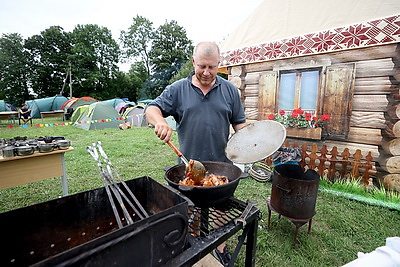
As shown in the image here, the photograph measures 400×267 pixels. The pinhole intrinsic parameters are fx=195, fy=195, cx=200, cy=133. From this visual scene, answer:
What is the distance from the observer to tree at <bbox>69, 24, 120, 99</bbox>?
32.7m

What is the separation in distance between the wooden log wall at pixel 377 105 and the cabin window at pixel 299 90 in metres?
0.41

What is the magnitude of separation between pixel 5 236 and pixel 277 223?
10.4ft

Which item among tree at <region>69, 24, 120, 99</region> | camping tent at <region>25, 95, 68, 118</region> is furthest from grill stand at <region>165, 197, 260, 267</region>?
tree at <region>69, 24, 120, 99</region>

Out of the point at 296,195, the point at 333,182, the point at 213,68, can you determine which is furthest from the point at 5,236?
the point at 333,182

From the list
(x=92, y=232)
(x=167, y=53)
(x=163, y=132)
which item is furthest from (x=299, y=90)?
(x=167, y=53)

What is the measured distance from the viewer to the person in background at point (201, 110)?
2.07 m

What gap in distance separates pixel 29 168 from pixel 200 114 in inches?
117

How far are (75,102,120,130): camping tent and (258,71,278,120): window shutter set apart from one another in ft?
33.4

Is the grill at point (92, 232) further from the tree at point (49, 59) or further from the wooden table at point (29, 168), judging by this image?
the tree at point (49, 59)

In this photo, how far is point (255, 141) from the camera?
5.77ft

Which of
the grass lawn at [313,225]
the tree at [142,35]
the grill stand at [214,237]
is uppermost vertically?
the tree at [142,35]

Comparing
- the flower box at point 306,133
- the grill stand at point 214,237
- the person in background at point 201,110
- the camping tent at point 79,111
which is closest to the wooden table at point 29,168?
the person in background at point 201,110

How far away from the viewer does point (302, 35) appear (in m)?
4.34

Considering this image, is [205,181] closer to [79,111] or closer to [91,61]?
[79,111]
